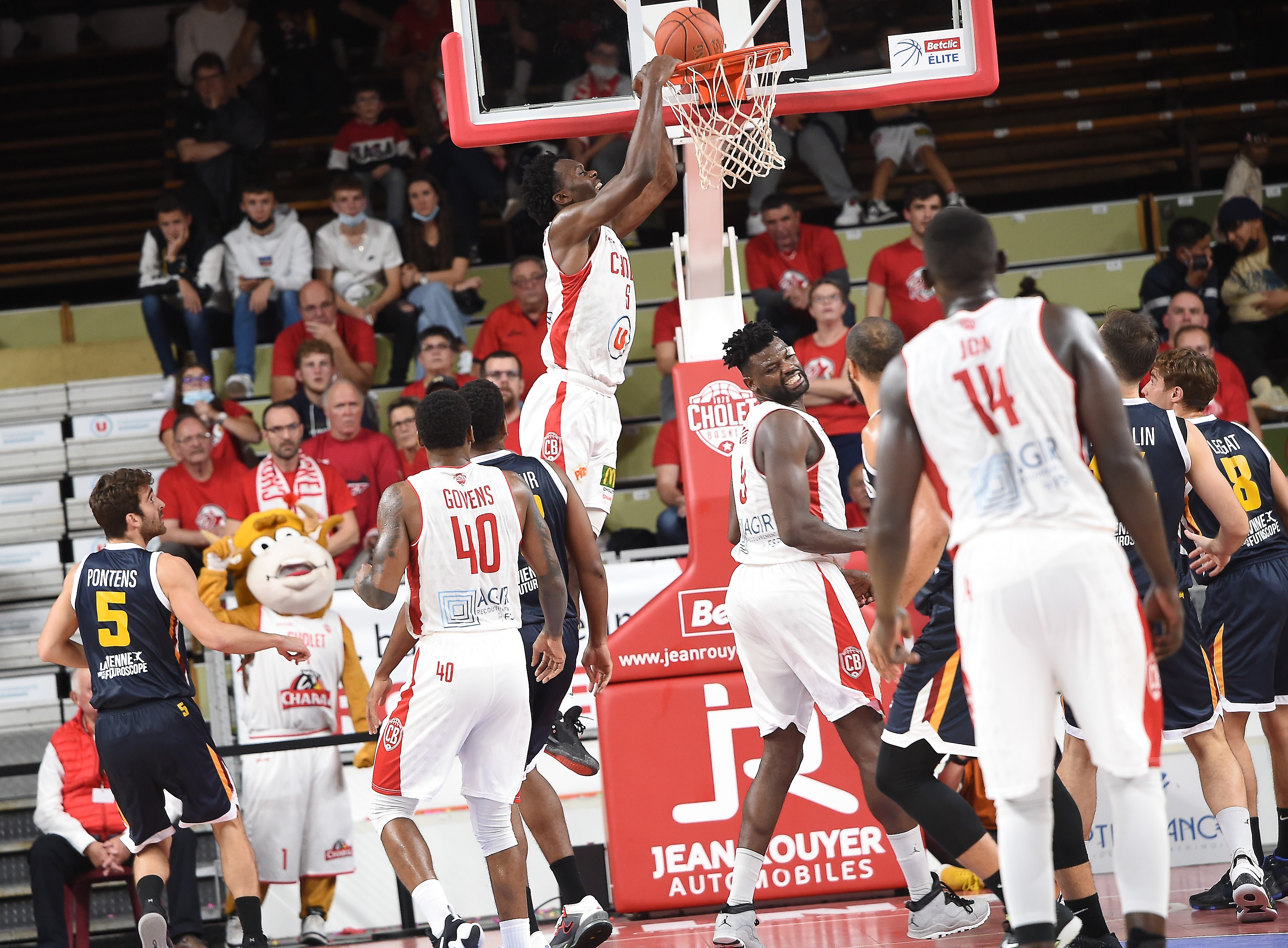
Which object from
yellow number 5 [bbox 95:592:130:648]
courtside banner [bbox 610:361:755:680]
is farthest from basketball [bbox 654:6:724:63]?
yellow number 5 [bbox 95:592:130:648]

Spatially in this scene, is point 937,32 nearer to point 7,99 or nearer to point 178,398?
point 178,398

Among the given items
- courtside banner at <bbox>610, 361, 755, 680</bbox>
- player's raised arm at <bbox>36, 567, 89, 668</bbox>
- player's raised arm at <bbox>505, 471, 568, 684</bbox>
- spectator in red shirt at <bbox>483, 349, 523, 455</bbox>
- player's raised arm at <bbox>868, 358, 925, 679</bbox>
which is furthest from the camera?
spectator in red shirt at <bbox>483, 349, 523, 455</bbox>

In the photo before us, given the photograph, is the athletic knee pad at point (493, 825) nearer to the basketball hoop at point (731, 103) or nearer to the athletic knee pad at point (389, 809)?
the athletic knee pad at point (389, 809)

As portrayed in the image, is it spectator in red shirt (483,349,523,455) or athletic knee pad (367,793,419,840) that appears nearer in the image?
athletic knee pad (367,793,419,840)

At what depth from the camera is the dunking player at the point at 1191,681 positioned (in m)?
5.28

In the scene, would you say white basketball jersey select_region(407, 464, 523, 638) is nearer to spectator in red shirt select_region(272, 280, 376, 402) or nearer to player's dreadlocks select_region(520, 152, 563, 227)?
player's dreadlocks select_region(520, 152, 563, 227)

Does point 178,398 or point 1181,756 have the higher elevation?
point 178,398

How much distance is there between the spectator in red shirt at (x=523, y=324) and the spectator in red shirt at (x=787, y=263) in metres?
1.55

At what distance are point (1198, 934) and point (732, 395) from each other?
2959 mm

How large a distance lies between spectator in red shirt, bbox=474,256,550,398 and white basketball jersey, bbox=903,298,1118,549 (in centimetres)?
653

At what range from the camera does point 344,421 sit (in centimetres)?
923

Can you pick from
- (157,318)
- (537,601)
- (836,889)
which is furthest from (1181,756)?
(157,318)

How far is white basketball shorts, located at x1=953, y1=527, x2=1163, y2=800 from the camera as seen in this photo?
10.5 ft

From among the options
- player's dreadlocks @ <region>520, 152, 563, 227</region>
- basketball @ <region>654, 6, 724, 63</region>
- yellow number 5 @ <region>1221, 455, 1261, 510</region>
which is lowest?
yellow number 5 @ <region>1221, 455, 1261, 510</region>
